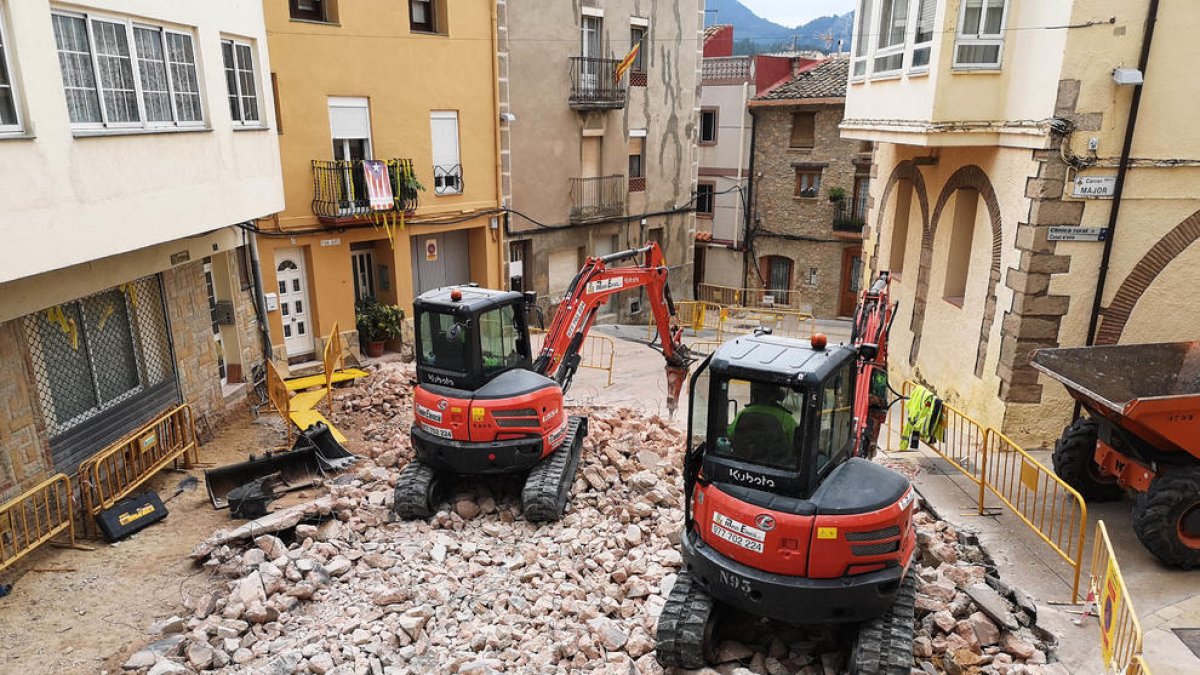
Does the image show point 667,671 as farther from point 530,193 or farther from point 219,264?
point 530,193

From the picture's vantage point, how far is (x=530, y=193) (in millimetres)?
20312

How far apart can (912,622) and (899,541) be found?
671 mm

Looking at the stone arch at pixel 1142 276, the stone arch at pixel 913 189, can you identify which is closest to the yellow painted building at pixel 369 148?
the stone arch at pixel 913 189

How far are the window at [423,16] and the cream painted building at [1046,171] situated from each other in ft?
31.8

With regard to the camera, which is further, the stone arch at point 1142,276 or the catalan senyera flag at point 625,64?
the catalan senyera flag at point 625,64

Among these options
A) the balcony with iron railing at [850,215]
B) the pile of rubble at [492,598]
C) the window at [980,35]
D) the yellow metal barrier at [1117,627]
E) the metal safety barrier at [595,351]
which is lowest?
the metal safety barrier at [595,351]

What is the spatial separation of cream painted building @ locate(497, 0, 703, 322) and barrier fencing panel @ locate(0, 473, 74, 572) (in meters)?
12.1

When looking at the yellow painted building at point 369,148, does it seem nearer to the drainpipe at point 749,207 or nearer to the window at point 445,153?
the window at point 445,153

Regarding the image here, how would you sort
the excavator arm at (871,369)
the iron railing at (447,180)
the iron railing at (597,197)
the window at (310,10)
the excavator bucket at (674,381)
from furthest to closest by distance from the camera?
the iron railing at (597,197) < the iron railing at (447,180) < the window at (310,10) < the excavator bucket at (674,381) < the excavator arm at (871,369)

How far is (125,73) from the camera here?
30.0 feet

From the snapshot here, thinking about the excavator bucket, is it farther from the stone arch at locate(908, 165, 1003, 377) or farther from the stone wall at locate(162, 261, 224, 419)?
the stone wall at locate(162, 261, 224, 419)

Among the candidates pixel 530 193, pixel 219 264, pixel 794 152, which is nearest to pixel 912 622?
pixel 219 264

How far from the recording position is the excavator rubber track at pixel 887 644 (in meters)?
5.78

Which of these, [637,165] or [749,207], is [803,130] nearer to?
[749,207]
